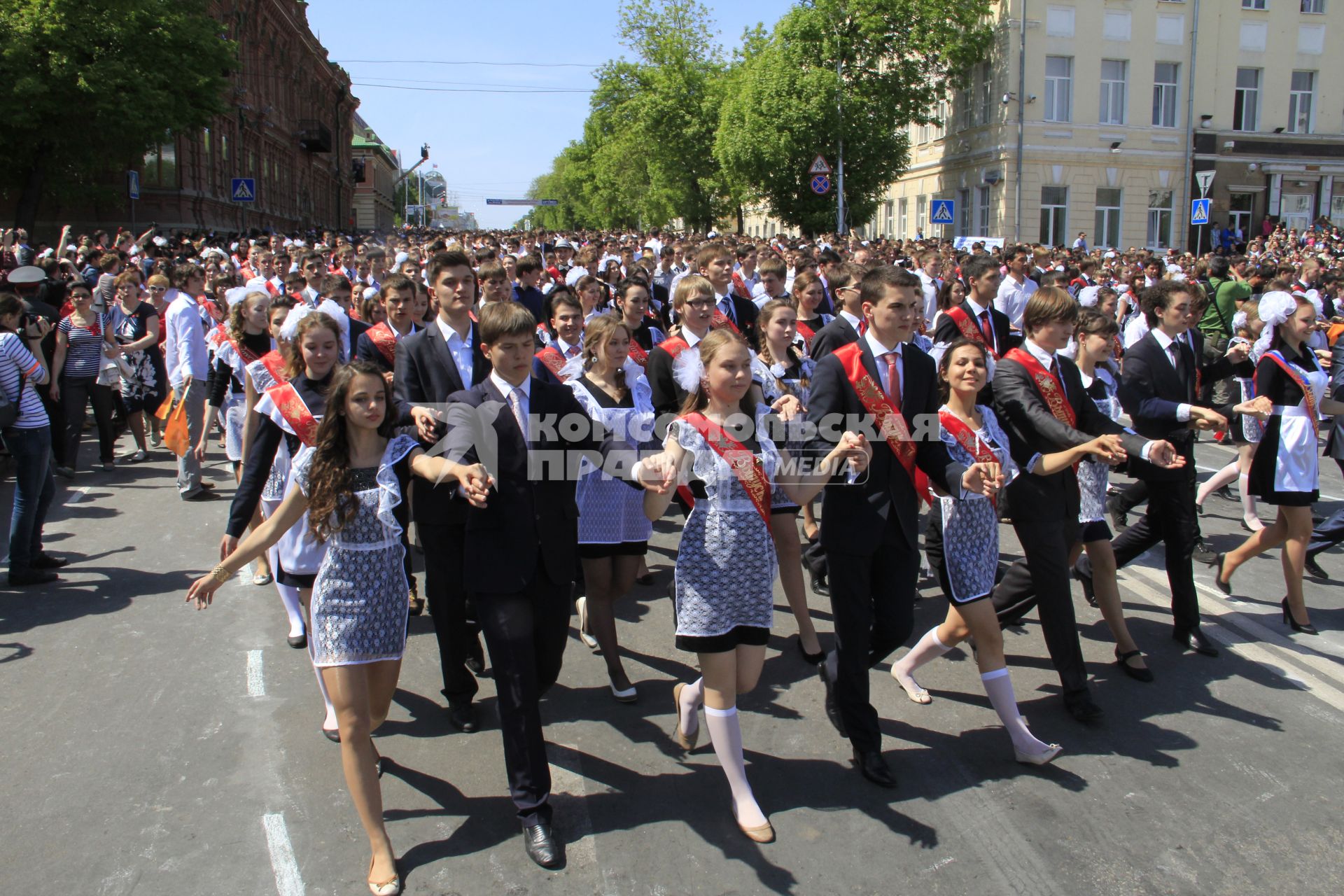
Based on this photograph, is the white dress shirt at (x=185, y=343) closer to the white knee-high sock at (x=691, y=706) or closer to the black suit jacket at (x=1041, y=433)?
the white knee-high sock at (x=691, y=706)

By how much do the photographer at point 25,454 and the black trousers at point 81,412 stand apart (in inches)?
120

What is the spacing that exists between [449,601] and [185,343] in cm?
587

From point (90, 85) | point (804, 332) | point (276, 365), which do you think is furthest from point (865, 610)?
point (90, 85)

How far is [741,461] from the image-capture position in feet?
11.9

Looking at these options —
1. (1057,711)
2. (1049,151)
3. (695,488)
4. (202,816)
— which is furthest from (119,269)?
(1049,151)

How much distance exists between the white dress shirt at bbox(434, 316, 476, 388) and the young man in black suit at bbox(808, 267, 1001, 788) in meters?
1.58

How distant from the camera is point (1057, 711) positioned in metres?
4.73

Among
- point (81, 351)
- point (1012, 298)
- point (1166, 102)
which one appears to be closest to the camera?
point (81, 351)

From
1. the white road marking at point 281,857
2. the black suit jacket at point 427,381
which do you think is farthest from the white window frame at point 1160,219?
the white road marking at point 281,857

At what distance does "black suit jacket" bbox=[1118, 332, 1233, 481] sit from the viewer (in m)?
5.20

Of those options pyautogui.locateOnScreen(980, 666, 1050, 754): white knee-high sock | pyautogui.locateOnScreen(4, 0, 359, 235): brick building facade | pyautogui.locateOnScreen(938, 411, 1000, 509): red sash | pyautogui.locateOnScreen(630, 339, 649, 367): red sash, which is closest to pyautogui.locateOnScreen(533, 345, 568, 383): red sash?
pyautogui.locateOnScreen(630, 339, 649, 367): red sash

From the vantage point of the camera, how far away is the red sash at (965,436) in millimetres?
4223

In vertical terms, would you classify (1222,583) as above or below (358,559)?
below

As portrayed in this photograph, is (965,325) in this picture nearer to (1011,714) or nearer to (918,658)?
(918,658)
